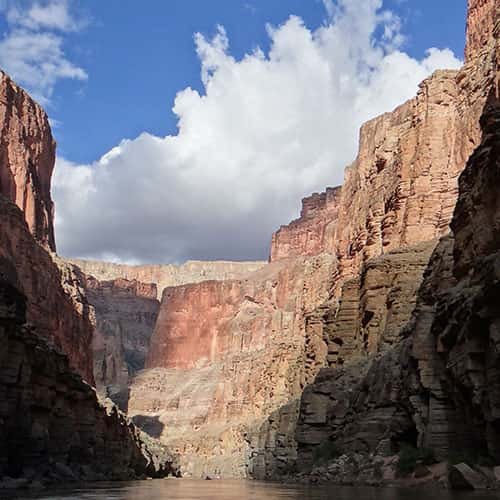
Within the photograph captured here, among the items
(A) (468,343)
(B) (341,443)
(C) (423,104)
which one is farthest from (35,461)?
(C) (423,104)

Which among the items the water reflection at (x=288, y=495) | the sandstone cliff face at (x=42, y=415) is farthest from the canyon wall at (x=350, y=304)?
the sandstone cliff face at (x=42, y=415)

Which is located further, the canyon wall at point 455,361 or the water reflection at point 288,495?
the canyon wall at point 455,361

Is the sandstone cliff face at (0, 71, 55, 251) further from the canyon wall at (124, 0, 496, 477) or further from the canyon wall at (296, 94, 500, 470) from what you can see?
the canyon wall at (296, 94, 500, 470)

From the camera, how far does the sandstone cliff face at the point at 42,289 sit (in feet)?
268

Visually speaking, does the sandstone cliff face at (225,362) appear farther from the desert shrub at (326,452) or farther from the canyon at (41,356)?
the desert shrub at (326,452)

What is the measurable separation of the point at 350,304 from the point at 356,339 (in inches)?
125

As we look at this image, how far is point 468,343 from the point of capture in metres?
22.6

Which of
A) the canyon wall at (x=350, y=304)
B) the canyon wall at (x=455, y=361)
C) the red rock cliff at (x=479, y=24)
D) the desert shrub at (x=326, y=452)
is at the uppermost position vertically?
the red rock cliff at (x=479, y=24)

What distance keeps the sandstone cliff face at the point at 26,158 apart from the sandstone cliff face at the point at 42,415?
54.8 m

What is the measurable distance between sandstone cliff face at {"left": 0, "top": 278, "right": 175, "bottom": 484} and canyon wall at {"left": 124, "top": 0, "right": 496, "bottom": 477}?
43.2 ft

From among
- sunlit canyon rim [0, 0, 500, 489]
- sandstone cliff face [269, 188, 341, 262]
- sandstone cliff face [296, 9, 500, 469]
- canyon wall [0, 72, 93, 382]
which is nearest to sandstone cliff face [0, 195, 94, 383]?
canyon wall [0, 72, 93, 382]

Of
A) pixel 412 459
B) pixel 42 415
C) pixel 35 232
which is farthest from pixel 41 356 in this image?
pixel 35 232

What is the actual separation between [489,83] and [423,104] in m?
10.1

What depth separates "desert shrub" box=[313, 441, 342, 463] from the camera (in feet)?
132
